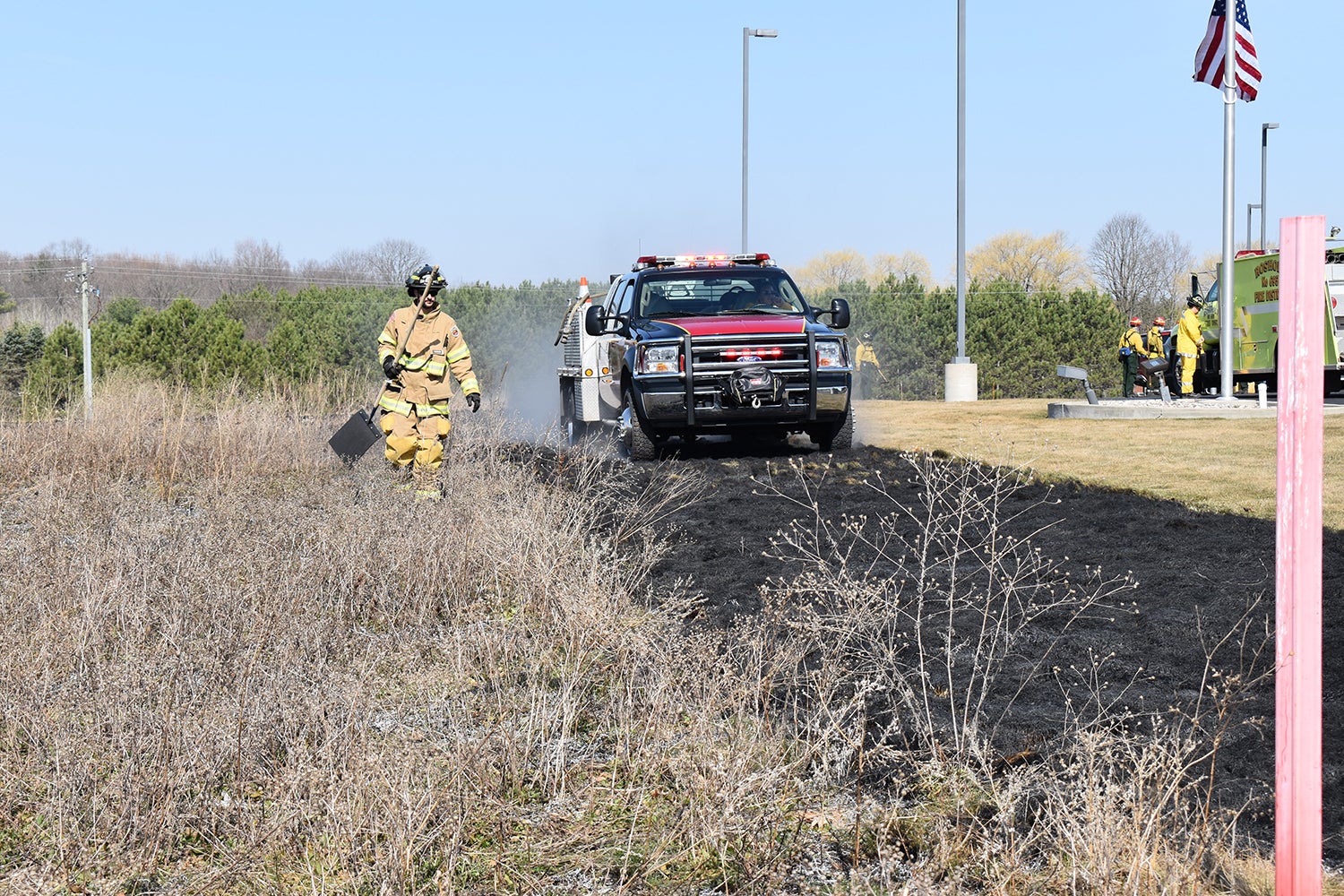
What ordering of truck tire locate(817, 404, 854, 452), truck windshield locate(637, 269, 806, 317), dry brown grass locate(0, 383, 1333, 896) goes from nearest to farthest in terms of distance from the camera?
dry brown grass locate(0, 383, 1333, 896)
truck tire locate(817, 404, 854, 452)
truck windshield locate(637, 269, 806, 317)

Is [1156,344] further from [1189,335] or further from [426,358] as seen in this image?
[426,358]

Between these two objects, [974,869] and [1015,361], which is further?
[1015,361]

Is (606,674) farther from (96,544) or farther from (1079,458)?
(1079,458)

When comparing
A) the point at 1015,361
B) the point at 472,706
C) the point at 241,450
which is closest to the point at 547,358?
the point at 1015,361

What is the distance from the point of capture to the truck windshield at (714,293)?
502 inches

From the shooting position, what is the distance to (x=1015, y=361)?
34531 mm

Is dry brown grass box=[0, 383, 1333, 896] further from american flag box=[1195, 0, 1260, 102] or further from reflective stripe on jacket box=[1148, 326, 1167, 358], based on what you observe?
reflective stripe on jacket box=[1148, 326, 1167, 358]

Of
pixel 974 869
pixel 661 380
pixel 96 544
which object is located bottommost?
pixel 974 869

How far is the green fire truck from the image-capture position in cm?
2069

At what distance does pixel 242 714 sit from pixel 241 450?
8785 mm

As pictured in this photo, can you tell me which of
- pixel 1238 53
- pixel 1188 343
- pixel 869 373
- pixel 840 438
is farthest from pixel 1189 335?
pixel 869 373

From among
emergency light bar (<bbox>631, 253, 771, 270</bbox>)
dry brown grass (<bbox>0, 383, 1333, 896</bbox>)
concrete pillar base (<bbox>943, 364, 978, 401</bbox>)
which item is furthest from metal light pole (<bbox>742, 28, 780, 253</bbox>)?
dry brown grass (<bbox>0, 383, 1333, 896</bbox>)

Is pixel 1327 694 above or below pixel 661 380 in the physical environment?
below

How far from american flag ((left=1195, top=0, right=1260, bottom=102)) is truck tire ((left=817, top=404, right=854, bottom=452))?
28.6ft
